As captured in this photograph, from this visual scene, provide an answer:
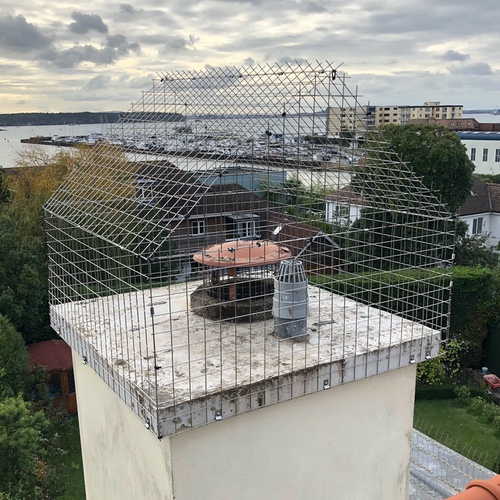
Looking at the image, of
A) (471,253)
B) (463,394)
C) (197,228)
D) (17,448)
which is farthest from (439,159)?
(17,448)

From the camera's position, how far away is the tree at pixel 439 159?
18.2 meters

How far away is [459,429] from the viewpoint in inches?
505

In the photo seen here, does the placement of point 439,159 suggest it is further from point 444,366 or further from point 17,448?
point 17,448

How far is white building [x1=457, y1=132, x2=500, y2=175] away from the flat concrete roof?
35.9m

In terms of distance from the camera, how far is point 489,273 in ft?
50.9

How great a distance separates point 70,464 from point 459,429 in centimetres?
850

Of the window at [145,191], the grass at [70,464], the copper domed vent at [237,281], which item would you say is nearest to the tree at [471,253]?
the grass at [70,464]

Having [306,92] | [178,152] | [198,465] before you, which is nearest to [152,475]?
[198,465]

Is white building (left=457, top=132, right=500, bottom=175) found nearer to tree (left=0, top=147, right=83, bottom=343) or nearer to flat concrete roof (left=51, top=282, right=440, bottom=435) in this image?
tree (left=0, top=147, right=83, bottom=343)

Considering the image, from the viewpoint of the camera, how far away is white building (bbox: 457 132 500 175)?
3784 cm

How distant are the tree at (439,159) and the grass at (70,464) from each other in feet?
41.5

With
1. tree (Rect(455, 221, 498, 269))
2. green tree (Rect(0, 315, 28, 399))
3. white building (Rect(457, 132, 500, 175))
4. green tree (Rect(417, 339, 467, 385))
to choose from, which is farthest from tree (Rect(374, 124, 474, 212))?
white building (Rect(457, 132, 500, 175))

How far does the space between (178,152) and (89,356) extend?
7.41ft

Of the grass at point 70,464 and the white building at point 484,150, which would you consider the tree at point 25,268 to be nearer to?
the grass at point 70,464
